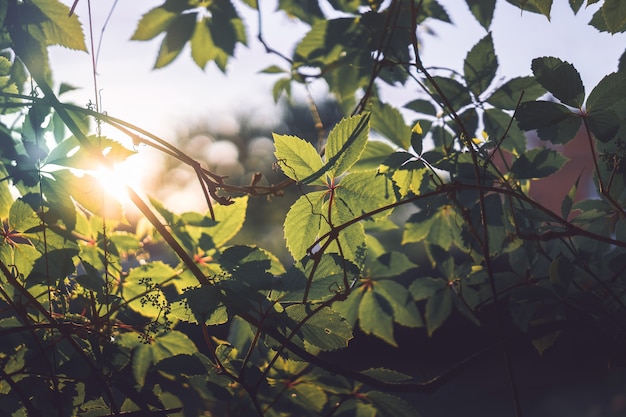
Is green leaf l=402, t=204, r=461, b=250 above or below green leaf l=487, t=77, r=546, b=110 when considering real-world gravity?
below

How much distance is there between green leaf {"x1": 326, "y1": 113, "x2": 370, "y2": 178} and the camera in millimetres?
730

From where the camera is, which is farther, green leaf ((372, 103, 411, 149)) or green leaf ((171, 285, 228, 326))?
green leaf ((372, 103, 411, 149))

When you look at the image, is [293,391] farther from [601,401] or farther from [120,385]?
[601,401]

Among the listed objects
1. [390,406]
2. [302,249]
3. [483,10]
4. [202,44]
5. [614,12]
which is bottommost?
[390,406]

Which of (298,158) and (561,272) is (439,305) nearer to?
(561,272)

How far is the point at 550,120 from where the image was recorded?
2.67 ft

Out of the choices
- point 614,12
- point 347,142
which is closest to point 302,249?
point 347,142

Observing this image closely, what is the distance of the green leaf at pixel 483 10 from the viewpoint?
3.36 ft

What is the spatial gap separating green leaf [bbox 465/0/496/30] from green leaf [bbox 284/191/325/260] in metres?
0.47

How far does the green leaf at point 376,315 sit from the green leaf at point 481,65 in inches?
15.1

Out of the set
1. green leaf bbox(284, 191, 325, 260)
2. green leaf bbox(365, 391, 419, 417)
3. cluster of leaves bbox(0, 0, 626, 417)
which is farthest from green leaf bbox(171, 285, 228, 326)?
green leaf bbox(365, 391, 419, 417)

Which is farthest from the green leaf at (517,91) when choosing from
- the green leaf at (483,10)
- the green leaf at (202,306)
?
the green leaf at (202,306)

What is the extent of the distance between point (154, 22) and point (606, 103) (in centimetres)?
88

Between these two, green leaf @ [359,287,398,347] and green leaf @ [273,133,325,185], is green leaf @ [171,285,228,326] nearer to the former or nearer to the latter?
green leaf @ [273,133,325,185]
